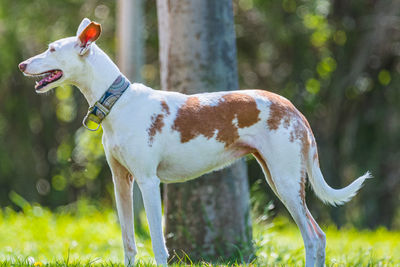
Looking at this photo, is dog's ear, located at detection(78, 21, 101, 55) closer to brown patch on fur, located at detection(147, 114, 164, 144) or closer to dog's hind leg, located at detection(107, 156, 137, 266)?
brown patch on fur, located at detection(147, 114, 164, 144)

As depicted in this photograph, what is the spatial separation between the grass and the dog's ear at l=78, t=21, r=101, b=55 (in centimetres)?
161

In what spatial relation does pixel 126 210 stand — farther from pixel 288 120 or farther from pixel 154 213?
pixel 288 120

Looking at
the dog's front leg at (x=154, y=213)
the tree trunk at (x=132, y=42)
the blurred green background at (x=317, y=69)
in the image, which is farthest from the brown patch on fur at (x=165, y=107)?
the blurred green background at (x=317, y=69)

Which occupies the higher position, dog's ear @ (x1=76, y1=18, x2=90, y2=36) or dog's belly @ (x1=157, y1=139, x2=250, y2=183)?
dog's ear @ (x1=76, y1=18, x2=90, y2=36)

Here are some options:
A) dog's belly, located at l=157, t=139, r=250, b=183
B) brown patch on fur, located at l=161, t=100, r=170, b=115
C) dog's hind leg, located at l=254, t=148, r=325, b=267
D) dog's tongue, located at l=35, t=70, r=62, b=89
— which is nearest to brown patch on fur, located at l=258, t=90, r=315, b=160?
dog's hind leg, located at l=254, t=148, r=325, b=267

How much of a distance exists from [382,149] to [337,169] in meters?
1.01

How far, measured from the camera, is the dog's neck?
14.0ft

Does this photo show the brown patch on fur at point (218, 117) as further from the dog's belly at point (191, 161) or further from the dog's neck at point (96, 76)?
the dog's neck at point (96, 76)

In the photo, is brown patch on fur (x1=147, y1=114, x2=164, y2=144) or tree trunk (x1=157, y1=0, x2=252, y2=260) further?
tree trunk (x1=157, y1=0, x2=252, y2=260)

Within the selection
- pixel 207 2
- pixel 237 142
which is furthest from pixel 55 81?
pixel 207 2

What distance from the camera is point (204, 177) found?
566 cm

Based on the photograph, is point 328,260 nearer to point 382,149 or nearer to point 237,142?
point 237,142

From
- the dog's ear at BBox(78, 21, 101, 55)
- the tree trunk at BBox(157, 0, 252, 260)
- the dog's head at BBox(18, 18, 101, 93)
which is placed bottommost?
the tree trunk at BBox(157, 0, 252, 260)

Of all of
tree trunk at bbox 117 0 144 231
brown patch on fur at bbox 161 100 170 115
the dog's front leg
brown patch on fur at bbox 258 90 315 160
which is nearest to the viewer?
the dog's front leg
